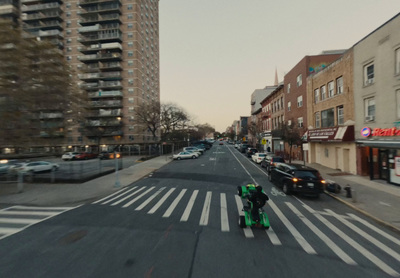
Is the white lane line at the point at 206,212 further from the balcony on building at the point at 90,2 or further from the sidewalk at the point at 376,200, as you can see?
the balcony on building at the point at 90,2

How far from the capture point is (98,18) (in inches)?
1906

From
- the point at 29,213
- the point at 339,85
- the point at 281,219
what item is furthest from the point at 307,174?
the point at 29,213

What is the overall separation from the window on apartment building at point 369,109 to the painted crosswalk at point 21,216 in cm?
2044

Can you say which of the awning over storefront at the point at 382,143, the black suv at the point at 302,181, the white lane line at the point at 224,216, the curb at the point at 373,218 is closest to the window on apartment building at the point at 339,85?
the awning over storefront at the point at 382,143

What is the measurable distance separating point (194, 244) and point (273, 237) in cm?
255

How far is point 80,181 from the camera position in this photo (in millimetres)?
14328

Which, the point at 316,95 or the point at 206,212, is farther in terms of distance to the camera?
the point at 316,95

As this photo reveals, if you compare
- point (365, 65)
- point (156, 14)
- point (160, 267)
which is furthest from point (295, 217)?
point (156, 14)

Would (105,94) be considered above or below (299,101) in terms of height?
above

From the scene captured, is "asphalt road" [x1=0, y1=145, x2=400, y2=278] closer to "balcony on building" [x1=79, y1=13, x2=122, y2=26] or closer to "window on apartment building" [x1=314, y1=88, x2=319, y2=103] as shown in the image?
"window on apartment building" [x1=314, y1=88, x2=319, y2=103]

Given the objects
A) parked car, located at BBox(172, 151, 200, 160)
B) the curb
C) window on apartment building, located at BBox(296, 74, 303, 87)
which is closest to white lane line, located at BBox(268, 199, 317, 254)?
the curb

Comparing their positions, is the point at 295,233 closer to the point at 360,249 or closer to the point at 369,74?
the point at 360,249

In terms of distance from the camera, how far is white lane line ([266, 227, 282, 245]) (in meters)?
5.45

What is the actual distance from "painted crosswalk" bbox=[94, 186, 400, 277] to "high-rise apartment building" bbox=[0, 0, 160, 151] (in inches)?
1508
